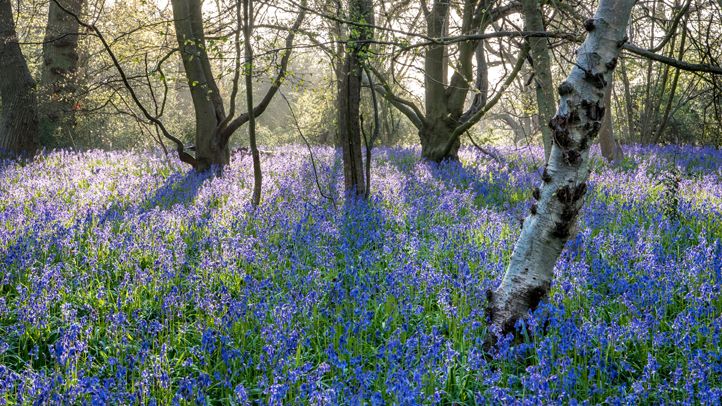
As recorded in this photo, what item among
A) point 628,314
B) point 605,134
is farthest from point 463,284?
point 605,134

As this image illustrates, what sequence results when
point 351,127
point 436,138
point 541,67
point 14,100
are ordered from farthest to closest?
point 436,138 → point 14,100 → point 351,127 → point 541,67

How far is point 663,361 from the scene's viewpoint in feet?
11.5

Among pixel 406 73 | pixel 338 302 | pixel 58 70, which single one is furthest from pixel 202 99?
pixel 338 302

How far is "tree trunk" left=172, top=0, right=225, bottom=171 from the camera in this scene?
10375mm

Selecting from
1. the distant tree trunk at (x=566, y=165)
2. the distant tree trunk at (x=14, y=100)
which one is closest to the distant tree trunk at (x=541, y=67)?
the distant tree trunk at (x=566, y=165)

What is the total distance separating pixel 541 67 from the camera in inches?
215

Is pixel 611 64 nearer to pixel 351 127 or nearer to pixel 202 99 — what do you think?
pixel 351 127

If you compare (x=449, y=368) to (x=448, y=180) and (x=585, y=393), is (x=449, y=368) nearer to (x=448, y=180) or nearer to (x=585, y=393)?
(x=585, y=393)

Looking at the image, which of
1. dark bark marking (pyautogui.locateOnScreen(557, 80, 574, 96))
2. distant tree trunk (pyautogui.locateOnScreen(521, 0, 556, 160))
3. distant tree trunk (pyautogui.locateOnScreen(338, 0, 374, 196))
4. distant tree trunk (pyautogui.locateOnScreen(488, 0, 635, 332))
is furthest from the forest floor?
dark bark marking (pyautogui.locateOnScreen(557, 80, 574, 96))

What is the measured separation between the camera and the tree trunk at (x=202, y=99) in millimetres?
10375

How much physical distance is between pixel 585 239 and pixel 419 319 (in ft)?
7.73

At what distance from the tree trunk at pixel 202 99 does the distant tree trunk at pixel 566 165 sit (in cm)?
804

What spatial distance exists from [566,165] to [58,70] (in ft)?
50.7

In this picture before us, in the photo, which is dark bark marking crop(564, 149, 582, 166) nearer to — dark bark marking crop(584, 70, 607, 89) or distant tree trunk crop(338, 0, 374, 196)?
dark bark marking crop(584, 70, 607, 89)
